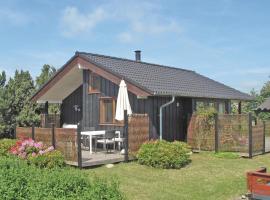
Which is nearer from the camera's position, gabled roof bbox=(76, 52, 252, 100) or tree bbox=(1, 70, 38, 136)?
gabled roof bbox=(76, 52, 252, 100)

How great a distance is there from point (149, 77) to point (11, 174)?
12.5m

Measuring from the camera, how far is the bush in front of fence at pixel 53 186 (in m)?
6.14

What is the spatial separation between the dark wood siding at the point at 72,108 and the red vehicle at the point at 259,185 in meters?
14.1

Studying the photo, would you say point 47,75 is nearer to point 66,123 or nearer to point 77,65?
point 66,123

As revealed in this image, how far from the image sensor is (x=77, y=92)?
2181 centimetres

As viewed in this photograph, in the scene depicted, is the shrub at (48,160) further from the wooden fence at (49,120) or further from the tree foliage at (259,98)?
the tree foliage at (259,98)

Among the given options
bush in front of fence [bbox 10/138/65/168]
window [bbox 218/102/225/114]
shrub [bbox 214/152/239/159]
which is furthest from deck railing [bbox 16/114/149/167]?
window [bbox 218/102/225/114]

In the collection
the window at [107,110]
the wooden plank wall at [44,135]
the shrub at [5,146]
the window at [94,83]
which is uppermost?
the window at [94,83]

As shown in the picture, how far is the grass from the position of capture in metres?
10.4

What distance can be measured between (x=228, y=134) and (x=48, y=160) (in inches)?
314

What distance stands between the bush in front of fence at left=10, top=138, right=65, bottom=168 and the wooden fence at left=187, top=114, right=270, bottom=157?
280 inches

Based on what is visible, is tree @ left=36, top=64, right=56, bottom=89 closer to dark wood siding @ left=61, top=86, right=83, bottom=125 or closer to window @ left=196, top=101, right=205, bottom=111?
dark wood siding @ left=61, top=86, right=83, bottom=125

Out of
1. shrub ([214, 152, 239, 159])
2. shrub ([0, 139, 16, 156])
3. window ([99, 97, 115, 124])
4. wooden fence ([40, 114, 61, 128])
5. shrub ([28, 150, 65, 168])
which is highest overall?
window ([99, 97, 115, 124])

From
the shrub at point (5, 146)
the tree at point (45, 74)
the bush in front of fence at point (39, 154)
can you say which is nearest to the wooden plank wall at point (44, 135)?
the bush in front of fence at point (39, 154)
